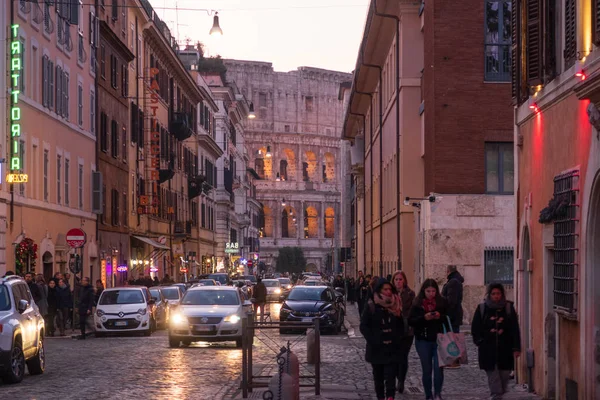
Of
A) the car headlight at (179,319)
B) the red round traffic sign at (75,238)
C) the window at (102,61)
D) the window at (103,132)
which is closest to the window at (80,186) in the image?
the window at (103,132)

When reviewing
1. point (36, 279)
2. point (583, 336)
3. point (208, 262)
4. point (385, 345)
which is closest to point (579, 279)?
point (583, 336)

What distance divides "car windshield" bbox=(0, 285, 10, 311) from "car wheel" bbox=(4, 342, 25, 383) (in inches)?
25.1

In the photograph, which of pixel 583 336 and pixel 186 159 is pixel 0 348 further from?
pixel 186 159

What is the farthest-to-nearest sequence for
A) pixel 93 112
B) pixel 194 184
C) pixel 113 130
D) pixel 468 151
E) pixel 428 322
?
pixel 194 184 → pixel 113 130 → pixel 93 112 → pixel 468 151 → pixel 428 322

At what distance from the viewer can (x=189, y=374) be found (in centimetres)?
2250

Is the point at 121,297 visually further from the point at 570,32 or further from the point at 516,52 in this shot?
the point at 570,32

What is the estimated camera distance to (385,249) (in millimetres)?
50969

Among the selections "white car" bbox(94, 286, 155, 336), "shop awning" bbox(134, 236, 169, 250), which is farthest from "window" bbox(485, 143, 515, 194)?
"shop awning" bbox(134, 236, 169, 250)

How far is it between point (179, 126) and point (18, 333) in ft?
172

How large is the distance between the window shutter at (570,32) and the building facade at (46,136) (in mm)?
22247

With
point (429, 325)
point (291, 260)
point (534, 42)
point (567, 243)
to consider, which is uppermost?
point (534, 42)

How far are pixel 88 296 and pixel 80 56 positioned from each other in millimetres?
14068

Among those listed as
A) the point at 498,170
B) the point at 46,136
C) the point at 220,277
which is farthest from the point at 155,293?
the point at 220,277

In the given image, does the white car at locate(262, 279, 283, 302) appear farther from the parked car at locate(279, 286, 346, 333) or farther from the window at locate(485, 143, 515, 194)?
the window at locate(485, 143, 515, 194)
